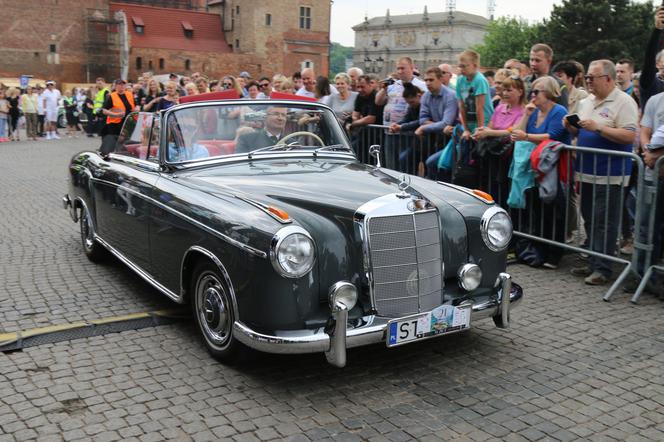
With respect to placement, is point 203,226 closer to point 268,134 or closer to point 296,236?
point 296,236

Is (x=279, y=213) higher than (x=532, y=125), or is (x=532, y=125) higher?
(x=532, y=125)

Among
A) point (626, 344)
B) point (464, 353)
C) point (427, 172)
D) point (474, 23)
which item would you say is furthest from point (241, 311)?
point (474, 23)

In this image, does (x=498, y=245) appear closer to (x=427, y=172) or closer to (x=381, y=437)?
(x=381, y=437)

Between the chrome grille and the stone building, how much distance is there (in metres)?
103

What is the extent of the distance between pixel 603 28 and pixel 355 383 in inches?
2142

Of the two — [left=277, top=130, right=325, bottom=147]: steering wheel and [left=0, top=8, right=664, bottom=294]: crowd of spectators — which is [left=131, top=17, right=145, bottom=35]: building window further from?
[left=277, top=130, right=325, bottom=147]: steering wheel

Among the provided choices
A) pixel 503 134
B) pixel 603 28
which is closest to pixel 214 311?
pixel 503 134

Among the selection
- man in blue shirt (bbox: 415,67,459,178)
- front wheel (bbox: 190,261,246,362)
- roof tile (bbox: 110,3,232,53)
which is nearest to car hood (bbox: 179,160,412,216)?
front wheel (bbox: 190,261,246,362)

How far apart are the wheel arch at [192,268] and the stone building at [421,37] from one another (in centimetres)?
10251

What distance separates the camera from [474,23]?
11225 cm

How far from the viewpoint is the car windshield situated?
17.2 ft

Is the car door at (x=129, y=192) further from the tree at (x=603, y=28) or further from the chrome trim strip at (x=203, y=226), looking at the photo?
the tree at (x=603, y=28)

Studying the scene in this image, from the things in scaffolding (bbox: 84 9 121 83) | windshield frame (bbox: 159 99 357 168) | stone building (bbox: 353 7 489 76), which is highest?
stone building (bbox: 353 7 489 76)

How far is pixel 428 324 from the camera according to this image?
4.07 metres
